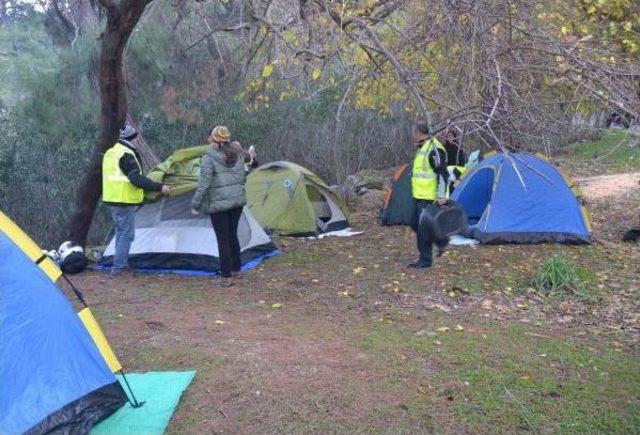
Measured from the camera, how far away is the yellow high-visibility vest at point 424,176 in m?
8.00

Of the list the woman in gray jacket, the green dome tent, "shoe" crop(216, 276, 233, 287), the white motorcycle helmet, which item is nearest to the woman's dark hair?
the woman in gray jacket

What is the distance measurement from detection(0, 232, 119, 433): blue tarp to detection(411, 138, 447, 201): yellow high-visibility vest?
181 inches

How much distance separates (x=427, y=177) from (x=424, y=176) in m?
0.04

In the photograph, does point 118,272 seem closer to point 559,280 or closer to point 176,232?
point 176,232

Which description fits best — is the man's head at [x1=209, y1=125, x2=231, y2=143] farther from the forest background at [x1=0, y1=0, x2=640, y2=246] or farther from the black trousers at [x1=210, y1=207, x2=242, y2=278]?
the forest background at [x1=0, y1=0, x2=640, y2=246]

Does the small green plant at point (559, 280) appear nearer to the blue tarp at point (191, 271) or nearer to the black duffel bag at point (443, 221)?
the black duffel bag at point (443, 221)

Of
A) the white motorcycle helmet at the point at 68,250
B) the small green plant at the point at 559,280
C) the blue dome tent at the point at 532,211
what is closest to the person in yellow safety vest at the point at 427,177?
the small green plant at the point at 559,280

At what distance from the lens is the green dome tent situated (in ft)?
35.7

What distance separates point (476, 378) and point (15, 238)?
10.6 feet

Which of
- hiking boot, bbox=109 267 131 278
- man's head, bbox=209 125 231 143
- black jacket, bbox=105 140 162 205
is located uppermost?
man's head, bbox=209 125 231 143

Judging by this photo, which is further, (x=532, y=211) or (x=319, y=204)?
(x=319, y=204)

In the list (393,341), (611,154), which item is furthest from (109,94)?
(611,154)

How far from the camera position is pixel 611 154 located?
61.3ft

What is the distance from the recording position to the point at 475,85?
272 inches
